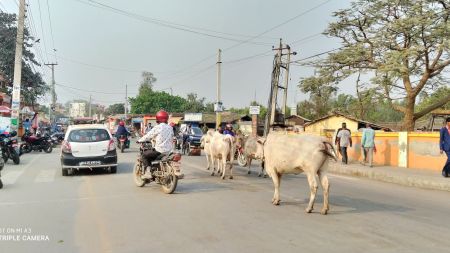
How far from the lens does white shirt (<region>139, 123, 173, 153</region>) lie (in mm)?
10570

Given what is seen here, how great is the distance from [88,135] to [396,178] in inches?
411

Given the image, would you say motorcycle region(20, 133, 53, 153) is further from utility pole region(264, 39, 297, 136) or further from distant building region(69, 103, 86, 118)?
distant building region(69, 103, 86, 118)

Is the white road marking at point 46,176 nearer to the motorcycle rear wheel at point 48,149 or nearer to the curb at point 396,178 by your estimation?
the motorcycle rear wheel at point 48,149

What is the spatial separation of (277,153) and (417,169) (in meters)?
11.3

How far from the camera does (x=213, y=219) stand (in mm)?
7434

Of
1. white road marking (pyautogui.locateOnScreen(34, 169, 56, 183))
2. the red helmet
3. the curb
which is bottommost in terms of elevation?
white road marking (pyautogui.locateOnScreen(34, 169, 56, 183))

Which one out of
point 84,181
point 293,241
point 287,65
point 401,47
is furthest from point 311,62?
point 293,241

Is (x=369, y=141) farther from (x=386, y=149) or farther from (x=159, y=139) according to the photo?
(x=159, y=139)

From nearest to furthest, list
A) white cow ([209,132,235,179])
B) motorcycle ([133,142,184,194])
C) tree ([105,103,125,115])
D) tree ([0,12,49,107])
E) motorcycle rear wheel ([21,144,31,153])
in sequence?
motorcycle ([133,142,184,194]) < white cow ([209,132,235,179]) < motorcycle rear wheel ([21,144,31,153]) < tree ([0,12,49,107]) < tree ([105,103,125,115])

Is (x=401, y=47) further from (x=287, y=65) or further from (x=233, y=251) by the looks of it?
(x=233, y=251)

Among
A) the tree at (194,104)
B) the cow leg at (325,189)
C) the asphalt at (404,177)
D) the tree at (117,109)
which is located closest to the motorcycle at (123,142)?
the asphalt at (404,177)

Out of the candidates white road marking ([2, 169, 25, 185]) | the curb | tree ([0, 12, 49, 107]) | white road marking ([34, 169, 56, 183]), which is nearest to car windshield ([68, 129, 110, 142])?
white road marking ([34, 169, 56, 183])

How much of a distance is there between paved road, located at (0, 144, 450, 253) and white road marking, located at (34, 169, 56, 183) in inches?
27.3

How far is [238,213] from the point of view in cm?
795
